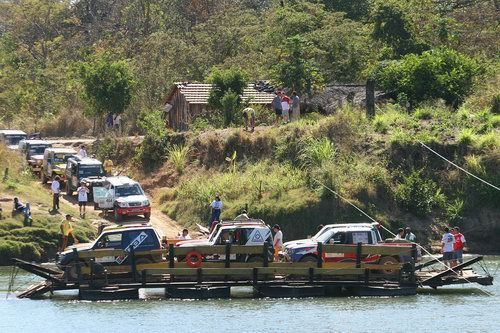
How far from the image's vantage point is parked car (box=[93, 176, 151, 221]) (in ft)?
180

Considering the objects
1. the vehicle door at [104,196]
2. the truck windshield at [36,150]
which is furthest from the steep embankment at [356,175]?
the truck windshield at [36,150]

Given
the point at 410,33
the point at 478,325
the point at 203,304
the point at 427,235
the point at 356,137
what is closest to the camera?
the point at 478,325

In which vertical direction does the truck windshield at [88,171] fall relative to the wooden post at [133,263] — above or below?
above

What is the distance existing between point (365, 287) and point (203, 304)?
4.91 meters

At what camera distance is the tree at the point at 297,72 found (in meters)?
65.6

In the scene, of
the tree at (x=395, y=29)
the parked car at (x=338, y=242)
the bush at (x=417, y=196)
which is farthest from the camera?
the tree at (x=395, y=29)

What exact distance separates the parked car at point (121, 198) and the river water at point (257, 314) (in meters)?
13.4

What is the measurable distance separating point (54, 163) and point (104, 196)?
284 inches

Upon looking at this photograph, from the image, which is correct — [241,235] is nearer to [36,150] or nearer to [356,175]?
[356,175]

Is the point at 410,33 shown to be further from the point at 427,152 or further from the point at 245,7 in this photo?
the point at 245,7

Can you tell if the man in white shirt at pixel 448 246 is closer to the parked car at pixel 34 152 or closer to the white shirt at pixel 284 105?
the white shirt at pixel 284 105

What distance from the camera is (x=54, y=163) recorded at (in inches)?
2453

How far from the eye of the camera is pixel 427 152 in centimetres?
5831

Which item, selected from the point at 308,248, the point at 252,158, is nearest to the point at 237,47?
the point at 252,158
